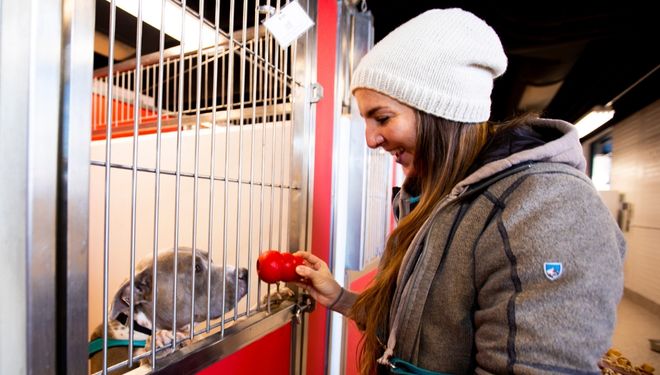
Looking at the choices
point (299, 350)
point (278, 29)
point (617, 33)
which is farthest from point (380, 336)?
point (617, 33)

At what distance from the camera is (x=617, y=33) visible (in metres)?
3.23

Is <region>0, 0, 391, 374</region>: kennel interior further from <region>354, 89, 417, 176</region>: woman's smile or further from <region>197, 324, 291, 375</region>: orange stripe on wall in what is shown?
<region>354, 89, 417, 176</region>: woman's smile

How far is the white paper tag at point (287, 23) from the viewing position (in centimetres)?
115

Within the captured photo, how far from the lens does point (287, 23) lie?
1.18 meters

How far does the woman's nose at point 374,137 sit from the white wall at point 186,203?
29.5 inches

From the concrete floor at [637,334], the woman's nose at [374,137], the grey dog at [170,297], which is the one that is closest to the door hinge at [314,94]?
the woman's nose at [374,137]

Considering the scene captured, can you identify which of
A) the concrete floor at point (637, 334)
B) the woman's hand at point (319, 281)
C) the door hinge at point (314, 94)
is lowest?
the concrete floor at point (637, 334)

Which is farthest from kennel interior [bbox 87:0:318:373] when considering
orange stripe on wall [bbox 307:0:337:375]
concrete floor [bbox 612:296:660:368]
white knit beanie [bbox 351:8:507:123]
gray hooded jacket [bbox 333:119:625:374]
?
concrete floor [bbox 612:296:660:368]

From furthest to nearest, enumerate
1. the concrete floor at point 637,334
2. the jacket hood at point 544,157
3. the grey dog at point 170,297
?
the concrete floor at point 637,334 < the grey dog at point 170,297 < the jacket hood at point 544,157

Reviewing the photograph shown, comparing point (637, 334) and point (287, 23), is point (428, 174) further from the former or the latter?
point (637, 334)

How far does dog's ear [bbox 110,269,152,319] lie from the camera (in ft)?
4.06

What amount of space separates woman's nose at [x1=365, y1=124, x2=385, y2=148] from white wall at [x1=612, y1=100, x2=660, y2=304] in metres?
7.62

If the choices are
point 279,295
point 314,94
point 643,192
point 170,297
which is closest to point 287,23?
point 314,94

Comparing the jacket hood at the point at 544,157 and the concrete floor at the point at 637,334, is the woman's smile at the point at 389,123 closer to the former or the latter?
the jacket hood at the point at 544,157
